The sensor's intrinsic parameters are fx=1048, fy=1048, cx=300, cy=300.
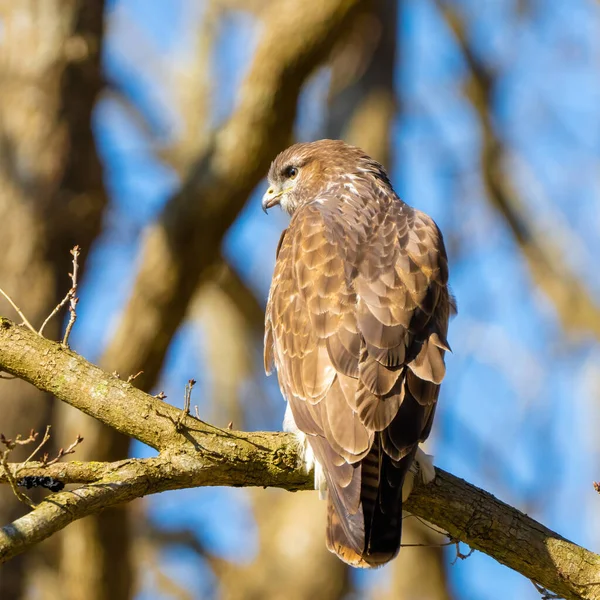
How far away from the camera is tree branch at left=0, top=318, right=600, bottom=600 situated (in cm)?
384

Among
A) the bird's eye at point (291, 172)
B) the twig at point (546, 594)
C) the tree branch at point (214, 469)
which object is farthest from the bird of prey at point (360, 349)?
the bird's eye at point (291, 172)

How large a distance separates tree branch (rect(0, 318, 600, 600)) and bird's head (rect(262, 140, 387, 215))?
8.20 ft

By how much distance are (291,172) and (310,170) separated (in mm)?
221

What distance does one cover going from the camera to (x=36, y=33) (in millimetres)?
7656

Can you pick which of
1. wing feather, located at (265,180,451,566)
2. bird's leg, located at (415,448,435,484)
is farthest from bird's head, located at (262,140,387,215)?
bird's leg, located at (415,448,435,484)

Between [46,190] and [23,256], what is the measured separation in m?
0.51

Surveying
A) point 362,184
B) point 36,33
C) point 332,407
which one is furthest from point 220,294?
point 332,407

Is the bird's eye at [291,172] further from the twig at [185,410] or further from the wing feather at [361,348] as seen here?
the twig at [185,410]

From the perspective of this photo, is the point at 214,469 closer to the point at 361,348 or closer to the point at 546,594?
the point at 361,348

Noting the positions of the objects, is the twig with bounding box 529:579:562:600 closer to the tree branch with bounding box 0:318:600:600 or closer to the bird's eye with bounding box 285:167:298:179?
the tree branch with bounding box 0:318:600:600

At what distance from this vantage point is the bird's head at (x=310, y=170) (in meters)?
6.50

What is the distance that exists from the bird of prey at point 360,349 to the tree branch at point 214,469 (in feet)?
0.58

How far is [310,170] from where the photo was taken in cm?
672

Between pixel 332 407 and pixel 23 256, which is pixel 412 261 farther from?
pixel 23 256
